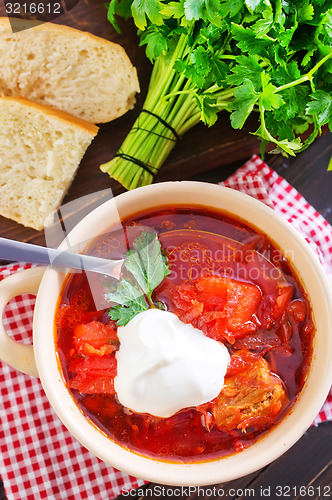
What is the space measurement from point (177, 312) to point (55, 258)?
44 cm

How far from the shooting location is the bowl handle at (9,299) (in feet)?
5.64

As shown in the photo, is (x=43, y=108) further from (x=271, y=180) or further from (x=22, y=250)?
(x=271, y=180)

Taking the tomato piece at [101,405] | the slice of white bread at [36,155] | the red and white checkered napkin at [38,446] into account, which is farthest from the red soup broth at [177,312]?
the slice of white bread at [36,155]

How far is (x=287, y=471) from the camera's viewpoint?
216 centimetres

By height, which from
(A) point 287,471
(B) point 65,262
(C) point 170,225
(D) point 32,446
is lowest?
(D) point 32,446

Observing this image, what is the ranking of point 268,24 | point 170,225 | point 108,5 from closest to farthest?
point 268,24
point 170,225
point 108,5

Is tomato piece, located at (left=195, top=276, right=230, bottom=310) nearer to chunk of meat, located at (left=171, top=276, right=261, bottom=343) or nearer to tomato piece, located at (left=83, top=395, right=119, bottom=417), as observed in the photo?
chunk of meat, located at (left=171, top=276, right=261, bottom=343)

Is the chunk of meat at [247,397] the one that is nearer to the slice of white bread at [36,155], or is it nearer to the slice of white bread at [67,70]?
the slice of white bread at [36,155]

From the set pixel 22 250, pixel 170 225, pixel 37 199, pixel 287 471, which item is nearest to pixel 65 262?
pixel 22 250

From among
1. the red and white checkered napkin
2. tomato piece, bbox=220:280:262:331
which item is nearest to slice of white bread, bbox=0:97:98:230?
the red and white checkered napkin

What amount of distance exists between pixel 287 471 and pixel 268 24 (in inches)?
64.3

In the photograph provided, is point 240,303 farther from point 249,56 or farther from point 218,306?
point 249,56

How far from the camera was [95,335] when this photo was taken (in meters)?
1.83

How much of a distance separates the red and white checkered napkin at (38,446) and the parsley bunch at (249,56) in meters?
0.41
